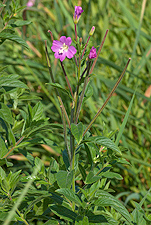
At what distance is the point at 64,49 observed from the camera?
0.56 metres

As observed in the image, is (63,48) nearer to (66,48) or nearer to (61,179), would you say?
(66,48)

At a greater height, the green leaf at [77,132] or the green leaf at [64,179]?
the green leaf at [77,132]

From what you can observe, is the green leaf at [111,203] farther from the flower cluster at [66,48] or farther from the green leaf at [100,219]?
the flower cluster at [66,48]

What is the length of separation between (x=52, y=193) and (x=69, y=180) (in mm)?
85

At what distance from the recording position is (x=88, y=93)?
66 centimetres

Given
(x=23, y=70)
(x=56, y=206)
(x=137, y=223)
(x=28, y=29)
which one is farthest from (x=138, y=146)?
(x=28, y=29)

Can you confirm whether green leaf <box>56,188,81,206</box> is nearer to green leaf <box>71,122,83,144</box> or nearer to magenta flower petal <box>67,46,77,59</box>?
green leaf <box>71,122,83,144</box>

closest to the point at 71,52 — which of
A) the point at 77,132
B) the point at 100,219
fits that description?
the point at 77,132

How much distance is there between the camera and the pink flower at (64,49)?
1.79 ft

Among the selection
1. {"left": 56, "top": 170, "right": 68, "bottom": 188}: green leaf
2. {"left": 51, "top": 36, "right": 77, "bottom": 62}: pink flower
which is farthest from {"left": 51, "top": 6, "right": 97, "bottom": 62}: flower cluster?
{"left": 56, "top": 170, "right": 68, "bottom": 188}: green leaf

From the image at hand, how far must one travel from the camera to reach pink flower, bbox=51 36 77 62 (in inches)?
21.4

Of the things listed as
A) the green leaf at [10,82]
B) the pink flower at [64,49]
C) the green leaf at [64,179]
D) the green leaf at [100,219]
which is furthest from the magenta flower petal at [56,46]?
the green leaf at [100,219]

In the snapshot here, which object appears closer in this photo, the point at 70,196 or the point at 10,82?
the point at 70,196

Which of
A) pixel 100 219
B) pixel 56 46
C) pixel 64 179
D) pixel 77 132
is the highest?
pixel 56 46
